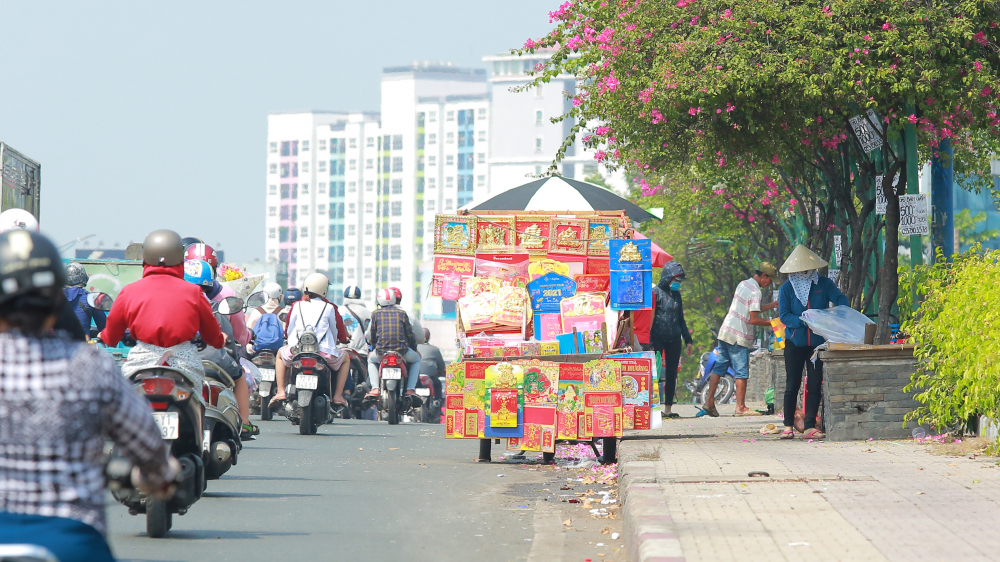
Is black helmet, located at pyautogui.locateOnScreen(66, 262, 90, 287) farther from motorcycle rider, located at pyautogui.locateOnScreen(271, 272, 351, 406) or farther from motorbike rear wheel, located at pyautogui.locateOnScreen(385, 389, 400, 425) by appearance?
motorbike rear wheel, located at pyautogui.locateOnScreen(385, 389, 400, 425)

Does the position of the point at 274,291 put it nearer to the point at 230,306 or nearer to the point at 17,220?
the point at 17,220

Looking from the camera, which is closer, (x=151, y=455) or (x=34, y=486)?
(x=34, y=486)

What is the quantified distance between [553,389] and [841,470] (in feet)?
10.6

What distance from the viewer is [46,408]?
3.31m

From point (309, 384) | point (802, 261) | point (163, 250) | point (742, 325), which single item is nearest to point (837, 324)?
point (802, 261)

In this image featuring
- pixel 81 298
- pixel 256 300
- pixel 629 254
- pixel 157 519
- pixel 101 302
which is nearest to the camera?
pixel 157 519

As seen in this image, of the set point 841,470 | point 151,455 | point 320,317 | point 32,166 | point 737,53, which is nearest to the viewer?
point 151,455

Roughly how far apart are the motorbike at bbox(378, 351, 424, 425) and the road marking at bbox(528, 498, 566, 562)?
9788 mm

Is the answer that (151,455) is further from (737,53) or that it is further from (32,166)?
(32,166)

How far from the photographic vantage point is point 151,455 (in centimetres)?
359

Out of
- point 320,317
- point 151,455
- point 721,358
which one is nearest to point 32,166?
point 320,317

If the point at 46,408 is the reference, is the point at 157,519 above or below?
below

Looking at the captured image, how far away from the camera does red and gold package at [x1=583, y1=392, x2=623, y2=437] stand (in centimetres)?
1182

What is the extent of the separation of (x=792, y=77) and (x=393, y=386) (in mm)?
8826
